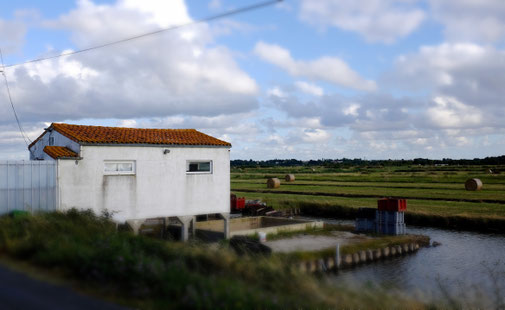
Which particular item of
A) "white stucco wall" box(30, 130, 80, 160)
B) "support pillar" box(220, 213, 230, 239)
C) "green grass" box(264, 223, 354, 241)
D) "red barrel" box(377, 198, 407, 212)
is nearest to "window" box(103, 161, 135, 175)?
"white stucco wall" box(30, 130, 80, 160)

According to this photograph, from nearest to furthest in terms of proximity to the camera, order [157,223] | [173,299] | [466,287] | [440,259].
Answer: [173,299]
[466,287]
[440,259]
[157,223]

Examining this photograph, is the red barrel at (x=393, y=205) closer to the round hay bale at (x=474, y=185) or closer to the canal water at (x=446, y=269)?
the canal water at (x=446, y=269)

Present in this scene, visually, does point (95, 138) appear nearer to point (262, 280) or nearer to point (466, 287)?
point (262, 280)

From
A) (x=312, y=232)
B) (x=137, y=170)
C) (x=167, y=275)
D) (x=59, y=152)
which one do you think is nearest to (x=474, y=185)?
(x=312, y=232)

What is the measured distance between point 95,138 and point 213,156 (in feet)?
21.7

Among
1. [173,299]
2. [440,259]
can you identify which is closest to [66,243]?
[173,299]

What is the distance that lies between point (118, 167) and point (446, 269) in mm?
17494

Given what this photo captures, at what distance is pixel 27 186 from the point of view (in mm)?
19281

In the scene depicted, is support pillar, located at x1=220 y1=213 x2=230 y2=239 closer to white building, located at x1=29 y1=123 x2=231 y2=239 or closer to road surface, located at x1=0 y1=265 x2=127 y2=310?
white building, located at x1=29 y1=123 x2=231 y2=239

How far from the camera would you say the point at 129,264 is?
9.83 meters

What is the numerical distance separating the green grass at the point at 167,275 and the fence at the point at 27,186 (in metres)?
4.38

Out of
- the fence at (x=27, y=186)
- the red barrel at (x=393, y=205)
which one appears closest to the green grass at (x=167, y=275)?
the fence at (x=27, y=186)

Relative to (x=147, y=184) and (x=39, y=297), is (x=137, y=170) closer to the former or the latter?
(x=147, y=184)

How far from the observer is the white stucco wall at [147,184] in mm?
20719
